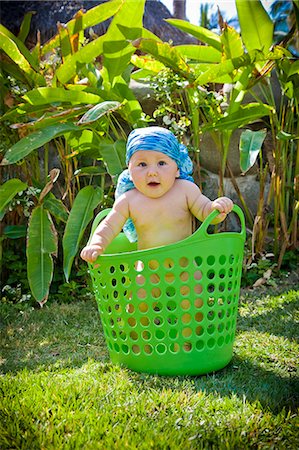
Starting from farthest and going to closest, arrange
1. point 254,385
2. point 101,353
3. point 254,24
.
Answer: point 254,24
point 101,353
point 254,385

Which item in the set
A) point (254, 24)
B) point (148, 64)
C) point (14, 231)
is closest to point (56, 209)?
point (14, 231)

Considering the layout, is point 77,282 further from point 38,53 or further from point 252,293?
point 38,53

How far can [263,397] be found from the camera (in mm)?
1390

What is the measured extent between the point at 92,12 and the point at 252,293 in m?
1.63

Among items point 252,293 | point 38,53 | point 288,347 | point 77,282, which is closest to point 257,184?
point 252,293

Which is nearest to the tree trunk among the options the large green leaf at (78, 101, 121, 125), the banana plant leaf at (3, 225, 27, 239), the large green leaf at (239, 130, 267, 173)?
the large green leaf at (239, 130, 267, 173)

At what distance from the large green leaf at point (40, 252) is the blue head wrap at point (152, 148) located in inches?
23.5

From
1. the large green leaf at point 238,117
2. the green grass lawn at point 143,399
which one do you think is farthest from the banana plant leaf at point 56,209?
the large green leaf at point 238,117

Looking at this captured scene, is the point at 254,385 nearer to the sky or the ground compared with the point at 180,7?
nearer to the ground

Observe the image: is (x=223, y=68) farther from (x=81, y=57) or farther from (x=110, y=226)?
(x=110, y=226)

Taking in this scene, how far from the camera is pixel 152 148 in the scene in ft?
5.72

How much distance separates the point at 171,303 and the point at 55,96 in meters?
1.36

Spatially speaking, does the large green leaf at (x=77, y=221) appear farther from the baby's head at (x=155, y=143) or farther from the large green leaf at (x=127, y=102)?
the baby's head at (x=155, y=143)

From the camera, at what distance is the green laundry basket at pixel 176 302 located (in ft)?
5.16
